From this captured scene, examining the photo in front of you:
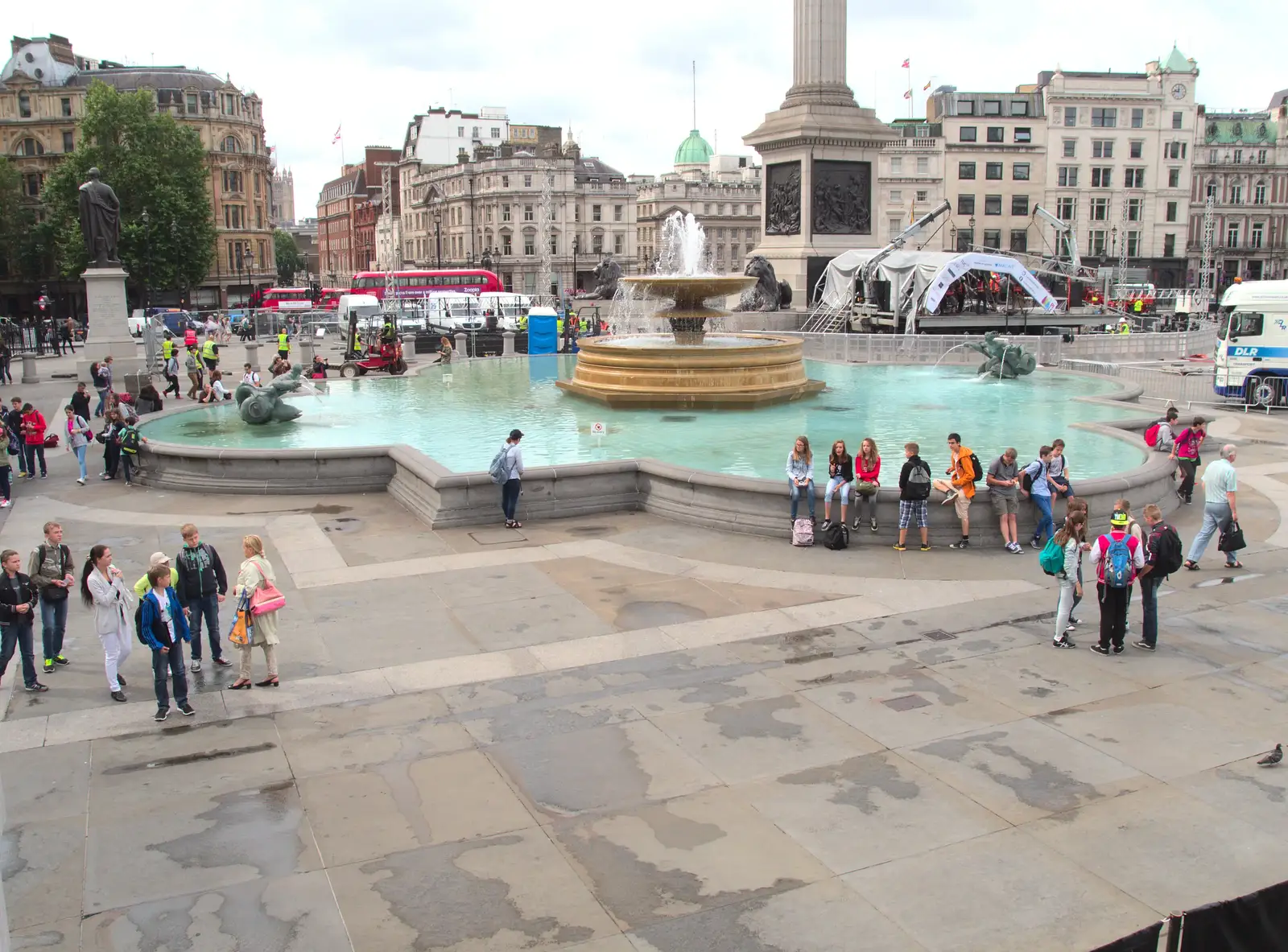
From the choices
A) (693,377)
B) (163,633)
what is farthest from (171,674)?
(693,377)

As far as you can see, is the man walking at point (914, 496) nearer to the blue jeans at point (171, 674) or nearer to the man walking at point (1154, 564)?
the man walking at point (1154, 564)

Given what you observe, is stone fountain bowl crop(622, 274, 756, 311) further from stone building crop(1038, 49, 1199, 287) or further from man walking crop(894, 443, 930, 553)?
stone building crop(1038, 49, 1199, 287)

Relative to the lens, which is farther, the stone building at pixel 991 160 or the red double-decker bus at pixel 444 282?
the stone building at pixel 991 160

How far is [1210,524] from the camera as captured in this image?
12633 mm

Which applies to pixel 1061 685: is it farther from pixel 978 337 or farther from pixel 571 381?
pixel 978 337

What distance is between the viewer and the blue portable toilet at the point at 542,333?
38.3 metres

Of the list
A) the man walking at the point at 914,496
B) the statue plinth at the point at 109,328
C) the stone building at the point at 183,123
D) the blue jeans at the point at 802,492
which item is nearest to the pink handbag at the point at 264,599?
the blue jeans at the point at 802,492

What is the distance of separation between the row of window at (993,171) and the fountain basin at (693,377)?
69.5 m

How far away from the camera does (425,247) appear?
13500 cm

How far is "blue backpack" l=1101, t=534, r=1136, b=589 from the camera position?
9.73 metres

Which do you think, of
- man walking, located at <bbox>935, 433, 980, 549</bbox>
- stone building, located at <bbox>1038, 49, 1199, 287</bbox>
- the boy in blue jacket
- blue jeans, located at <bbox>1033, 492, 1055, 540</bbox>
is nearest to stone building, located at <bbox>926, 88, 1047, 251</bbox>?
stone building, located at <bbox>1038, 49, 1199, 287</bbox>

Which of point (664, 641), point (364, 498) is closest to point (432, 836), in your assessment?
point (664, 641)

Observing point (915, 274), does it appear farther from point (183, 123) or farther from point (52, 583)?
point (183, 123)

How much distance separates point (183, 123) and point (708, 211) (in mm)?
55454
